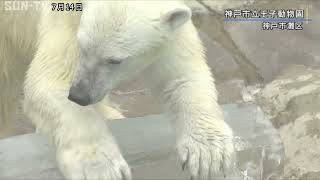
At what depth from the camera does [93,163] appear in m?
2.16

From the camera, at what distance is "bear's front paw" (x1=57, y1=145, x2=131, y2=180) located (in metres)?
2.15

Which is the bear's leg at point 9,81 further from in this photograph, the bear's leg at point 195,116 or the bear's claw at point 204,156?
the bear's claw at point 204,156

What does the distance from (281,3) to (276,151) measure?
7.24ft

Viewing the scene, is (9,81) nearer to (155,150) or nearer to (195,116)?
(155,150)

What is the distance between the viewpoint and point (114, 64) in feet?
7.26

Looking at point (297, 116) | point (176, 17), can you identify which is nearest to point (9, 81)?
point (176, 17)

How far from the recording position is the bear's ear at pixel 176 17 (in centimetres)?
219

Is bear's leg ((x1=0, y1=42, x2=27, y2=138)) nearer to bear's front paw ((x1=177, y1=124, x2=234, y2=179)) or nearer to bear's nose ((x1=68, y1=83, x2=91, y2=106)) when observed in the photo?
bear's nose ((x1=68, y1=83, x2=91, y2=106))

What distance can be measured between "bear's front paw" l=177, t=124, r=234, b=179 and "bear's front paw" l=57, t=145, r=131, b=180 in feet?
0.66

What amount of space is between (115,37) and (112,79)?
0.17 meters

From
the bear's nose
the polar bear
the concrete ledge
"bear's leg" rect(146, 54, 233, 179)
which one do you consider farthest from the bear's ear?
the concrete ledge

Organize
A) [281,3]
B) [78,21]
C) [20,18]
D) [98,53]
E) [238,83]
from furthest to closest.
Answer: [281,3] < [238,83] < [20,18] < [78,21] < [98,53]

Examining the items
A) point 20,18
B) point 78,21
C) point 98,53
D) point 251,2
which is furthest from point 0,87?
point 251,2

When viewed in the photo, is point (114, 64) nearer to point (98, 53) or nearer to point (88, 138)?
point (98, 53)
